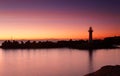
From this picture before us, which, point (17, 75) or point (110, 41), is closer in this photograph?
point (17, 75)

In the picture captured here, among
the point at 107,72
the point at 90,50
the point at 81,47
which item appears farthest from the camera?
the point at 81,47

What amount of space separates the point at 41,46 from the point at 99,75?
50826mm

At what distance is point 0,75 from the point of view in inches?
654

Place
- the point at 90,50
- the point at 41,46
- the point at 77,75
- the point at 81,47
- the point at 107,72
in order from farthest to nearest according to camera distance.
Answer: the point at 41,46, the point at 81,47, the point at 90,50, the point at 77,75, the point at 107,72

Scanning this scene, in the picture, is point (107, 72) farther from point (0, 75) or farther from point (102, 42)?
point (102, 42)

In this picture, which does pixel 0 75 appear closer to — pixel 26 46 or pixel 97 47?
pixel 97 47

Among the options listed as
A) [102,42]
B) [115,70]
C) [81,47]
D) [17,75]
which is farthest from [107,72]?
[102,42]

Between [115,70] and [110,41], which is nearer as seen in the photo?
[115,70]

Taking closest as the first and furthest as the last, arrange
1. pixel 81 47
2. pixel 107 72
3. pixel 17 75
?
pixel 107 72
pixel 17 75
pixel 81 47

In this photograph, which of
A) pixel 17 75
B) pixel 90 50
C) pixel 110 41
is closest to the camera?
pixel 17 75

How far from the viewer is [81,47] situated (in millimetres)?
50000

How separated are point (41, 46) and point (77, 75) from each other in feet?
139

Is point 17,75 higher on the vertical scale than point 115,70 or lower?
lower

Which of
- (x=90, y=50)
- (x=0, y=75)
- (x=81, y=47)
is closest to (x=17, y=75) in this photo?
(x=0, y=75)
